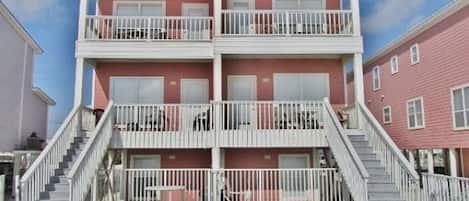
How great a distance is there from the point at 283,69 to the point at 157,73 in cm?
490

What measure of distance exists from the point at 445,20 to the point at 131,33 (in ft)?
44.1

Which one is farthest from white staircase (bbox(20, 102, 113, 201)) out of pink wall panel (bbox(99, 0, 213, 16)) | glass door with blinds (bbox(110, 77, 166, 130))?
pink wall panel (bbox(99, 0, 213, 16))

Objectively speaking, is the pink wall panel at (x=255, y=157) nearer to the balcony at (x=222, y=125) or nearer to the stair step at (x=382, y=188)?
the balcony at (x=222, y=125)

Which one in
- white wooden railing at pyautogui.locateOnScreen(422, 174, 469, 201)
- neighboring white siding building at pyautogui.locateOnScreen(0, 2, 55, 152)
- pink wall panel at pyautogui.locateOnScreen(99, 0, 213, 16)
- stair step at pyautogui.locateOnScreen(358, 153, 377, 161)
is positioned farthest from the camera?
neighboring white siding building at pyautogui.locateOnScreen(0, 2, 55, 152)

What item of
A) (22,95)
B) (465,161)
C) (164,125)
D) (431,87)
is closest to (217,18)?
(164,125)

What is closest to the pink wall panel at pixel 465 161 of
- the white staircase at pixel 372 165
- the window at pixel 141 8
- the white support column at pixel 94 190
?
the white staircase at pixel 372 165

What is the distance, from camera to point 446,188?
441 inches

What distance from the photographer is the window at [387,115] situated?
80.2ft

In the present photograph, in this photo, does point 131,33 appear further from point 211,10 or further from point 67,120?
point 67,120

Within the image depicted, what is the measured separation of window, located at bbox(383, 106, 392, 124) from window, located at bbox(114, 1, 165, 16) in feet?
51.3

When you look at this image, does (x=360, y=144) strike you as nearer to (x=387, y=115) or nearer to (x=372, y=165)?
(x=372, y=165)

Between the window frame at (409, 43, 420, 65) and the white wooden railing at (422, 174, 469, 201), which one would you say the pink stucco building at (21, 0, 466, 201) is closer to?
the white wooden railing at (422, 174, 469, 201)

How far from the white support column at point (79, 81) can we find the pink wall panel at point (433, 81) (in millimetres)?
14709

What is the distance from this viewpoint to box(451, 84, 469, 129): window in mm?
16062
